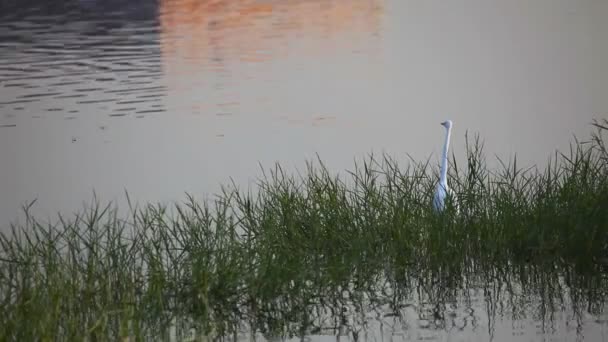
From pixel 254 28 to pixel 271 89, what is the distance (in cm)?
364

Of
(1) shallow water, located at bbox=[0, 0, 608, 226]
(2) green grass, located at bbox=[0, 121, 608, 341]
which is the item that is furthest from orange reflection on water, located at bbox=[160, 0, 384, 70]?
(2) green grass, located at bbox=[0, 121, 608, 341]

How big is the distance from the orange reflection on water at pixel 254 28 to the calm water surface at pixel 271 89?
0.13 ft

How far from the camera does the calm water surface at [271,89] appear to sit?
23.3 ft

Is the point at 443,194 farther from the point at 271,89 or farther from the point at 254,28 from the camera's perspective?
the point at 254,28

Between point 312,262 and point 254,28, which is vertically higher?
point 254,28

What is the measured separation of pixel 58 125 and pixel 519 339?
18.7ft

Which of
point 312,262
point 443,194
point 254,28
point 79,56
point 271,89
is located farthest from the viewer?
point 254,28

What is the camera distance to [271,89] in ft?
31.8

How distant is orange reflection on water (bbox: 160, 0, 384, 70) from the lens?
1168cm

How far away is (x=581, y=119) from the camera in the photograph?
316 inches

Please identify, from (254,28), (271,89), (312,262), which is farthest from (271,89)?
(312,262)

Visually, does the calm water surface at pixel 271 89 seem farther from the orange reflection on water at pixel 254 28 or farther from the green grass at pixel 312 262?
the green grass at pixel 312 262

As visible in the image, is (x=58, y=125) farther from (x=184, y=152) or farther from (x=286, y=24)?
(x=286, y=24)

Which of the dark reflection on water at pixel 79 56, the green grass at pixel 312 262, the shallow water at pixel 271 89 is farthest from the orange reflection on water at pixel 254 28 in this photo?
the green grass at pixel 312 262
